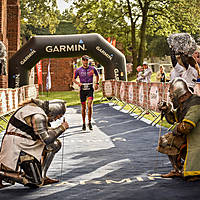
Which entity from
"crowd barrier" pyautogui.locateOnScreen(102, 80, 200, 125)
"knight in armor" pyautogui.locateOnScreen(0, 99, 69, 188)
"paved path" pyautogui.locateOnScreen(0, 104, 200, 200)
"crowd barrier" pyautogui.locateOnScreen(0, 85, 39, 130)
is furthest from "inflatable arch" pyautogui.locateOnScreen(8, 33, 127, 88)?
"knight in armor" pyautogui.locateOnScreen(0, 99, 69, 188)

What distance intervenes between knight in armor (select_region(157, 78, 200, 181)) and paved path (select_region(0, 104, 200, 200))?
7.4 inches

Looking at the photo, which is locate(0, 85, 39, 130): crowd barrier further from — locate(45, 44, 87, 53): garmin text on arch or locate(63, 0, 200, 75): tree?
locate(63, 0, 200, 75): tree

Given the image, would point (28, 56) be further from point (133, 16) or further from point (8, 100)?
point (133, 16)

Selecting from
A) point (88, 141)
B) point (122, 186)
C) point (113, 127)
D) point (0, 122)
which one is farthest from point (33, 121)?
point (0, 122)

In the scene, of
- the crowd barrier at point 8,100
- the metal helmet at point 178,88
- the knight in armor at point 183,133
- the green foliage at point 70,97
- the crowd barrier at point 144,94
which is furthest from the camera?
the green foliage at point 70,97

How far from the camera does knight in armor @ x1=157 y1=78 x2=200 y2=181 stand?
20.0 ft

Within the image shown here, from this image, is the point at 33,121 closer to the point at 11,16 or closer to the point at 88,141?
the point at 88,141

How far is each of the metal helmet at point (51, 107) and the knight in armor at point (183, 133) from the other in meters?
1.49

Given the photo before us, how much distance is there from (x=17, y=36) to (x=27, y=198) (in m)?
23.3

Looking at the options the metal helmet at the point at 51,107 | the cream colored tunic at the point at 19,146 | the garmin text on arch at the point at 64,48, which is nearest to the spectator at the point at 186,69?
the metal helmet at the point at 51,107

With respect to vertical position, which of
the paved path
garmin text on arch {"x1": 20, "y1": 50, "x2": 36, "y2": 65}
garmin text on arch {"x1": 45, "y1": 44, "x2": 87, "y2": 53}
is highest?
garmin text on arch {"x1": 45, "y1": 44, "x2": 87, "y2": 53}

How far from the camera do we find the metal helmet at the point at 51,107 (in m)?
5.87

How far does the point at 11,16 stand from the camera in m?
28.0

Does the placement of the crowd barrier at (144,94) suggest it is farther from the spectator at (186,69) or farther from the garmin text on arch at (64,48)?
the garmin text on arch at (64,48)
